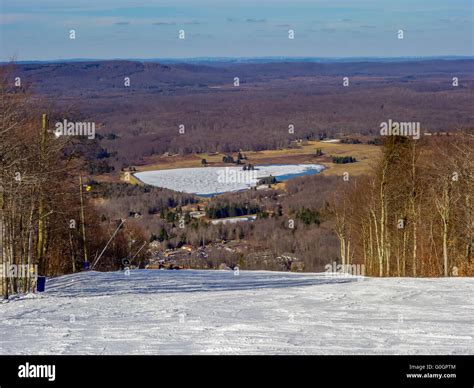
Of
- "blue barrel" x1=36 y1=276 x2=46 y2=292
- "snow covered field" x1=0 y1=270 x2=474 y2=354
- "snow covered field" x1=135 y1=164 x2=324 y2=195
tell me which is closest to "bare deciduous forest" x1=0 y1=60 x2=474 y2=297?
"blue barrel" x1=36 y1=276 x2=46 y2=292

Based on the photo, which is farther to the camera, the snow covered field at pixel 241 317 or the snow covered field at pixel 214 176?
the snow covered field at pixel 214 176

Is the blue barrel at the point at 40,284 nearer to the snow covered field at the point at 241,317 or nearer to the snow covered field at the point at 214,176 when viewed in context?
the snow covered field at the point at 241,317
